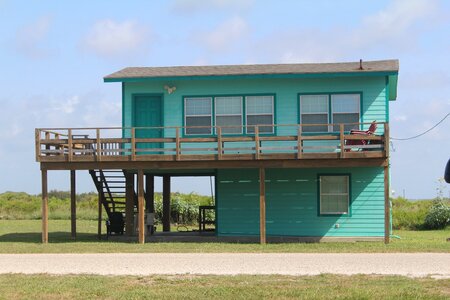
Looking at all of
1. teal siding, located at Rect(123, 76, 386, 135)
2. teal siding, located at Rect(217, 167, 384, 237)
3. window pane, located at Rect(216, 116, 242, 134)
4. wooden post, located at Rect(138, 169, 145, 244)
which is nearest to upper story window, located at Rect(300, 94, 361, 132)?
teal siding, located at Rect(123, 76, 386, 135)

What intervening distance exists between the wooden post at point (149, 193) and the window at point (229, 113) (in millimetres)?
4973

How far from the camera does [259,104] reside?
2600 centimetres

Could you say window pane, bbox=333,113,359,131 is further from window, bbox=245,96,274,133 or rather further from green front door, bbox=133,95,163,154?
green front door, bbox=133,95,163,154

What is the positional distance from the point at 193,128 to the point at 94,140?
3380 mm

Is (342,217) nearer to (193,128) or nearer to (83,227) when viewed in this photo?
(193,128)

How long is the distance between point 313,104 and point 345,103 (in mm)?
993

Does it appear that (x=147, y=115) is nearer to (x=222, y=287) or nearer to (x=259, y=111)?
(x=259, y=111)

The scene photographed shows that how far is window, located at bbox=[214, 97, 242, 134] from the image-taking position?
85.3 ft

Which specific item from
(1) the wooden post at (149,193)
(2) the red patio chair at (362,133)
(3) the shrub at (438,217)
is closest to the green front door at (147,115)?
(1) the wooden post at (149,193)

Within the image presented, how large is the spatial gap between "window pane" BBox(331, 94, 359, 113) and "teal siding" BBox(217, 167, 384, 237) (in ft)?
6.19

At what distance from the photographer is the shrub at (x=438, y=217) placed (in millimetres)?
35000

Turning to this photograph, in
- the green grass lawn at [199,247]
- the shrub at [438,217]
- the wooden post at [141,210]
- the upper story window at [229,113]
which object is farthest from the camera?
the shrub at [438,217]

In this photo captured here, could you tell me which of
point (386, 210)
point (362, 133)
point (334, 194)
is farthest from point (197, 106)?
point (386, 210)

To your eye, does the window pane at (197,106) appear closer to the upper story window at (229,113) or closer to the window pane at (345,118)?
the upper story window at (229,113)
